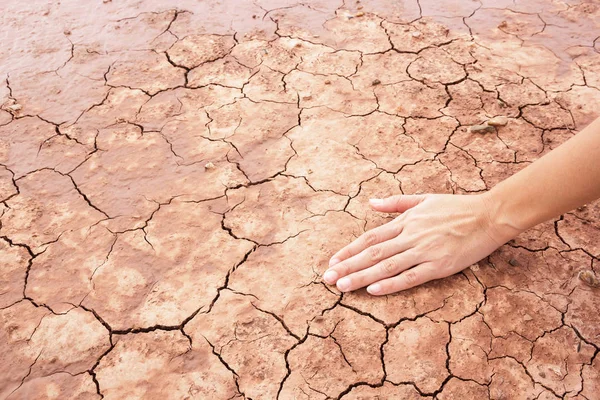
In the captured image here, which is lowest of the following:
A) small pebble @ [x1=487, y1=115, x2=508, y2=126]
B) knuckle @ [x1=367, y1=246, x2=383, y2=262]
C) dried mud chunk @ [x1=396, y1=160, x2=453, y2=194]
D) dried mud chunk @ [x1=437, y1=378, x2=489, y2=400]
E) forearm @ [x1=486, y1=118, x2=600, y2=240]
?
dried mud chunk @ [x1=437, y1=378, x2=489, y2=400]

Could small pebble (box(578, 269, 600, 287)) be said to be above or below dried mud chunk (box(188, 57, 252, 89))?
below

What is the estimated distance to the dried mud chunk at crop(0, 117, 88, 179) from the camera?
9.11ft

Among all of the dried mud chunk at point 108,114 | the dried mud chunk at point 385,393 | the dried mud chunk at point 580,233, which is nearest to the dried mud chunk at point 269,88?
the dried mud chunk at point 108,114

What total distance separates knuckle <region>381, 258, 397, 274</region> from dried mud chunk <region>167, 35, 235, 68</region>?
2.18 metres

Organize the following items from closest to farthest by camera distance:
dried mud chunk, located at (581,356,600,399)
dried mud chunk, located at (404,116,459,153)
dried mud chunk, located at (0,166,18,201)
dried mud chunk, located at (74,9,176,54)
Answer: dried mud chunk, located at (581,356,600,399) → dried mud chunk, located at (0,166,18,201) → dried mud chunk, located at (404,116,459,153) → dried mud chunk, located at (74,9,176,54)

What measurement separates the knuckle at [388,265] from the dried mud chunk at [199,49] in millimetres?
2181

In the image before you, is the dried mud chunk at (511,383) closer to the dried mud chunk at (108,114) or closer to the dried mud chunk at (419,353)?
the dried mud chunk at (419,353)

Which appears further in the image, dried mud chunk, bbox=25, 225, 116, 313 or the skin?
dried mud chunk, bbox=25, 225, 116, 313

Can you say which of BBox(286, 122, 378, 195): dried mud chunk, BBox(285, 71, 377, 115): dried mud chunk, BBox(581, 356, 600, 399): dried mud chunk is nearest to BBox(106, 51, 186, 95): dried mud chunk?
BBox(285, 71, 377, 115): dried mud chunk

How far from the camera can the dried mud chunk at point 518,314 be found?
1960 mm

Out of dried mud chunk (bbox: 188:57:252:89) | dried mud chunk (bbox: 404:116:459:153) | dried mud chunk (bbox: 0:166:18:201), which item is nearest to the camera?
dried mud chunk (bbox: 0:166:18:201)

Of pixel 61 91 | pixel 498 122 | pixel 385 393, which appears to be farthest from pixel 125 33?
pixel 385 393

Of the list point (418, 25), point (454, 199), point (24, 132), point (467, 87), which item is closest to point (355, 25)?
point (418, 25)

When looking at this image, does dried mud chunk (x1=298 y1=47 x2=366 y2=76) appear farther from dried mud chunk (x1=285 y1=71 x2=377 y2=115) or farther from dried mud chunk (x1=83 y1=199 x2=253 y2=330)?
dried mud chunk (x1=83 y1=199 x2=253 y2=330)
